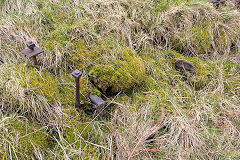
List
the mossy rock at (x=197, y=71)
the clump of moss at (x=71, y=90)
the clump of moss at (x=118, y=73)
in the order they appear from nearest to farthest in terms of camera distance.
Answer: the clump of moss at (x=71, y=90) → the clump of moss at (x=118, y=73) → the mossy rock at (x=197, y=71)

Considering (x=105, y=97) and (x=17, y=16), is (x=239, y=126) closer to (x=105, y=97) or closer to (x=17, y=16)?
(x=105, y=97)

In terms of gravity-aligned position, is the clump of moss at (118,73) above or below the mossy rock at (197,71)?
above

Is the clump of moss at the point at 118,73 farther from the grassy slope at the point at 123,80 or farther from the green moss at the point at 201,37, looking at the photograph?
the green moss at the point at 201,37

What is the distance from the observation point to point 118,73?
8.87 ft

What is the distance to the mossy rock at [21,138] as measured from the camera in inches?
74.5

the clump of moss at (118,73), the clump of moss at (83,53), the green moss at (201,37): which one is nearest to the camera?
the clump of moss at (118,73)

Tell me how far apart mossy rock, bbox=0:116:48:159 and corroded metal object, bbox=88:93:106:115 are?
67cm

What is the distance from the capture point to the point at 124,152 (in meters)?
2.20

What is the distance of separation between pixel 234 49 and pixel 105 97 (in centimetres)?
311

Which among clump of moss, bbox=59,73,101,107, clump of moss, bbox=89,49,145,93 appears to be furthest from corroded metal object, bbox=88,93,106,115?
clump of moss, bbox=89,49,145,93

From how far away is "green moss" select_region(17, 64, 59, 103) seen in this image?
229cm

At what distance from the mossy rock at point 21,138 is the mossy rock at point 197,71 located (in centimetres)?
248

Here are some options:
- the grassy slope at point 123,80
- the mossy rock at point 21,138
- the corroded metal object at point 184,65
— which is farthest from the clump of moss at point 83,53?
the corroded metal object at point 184,65

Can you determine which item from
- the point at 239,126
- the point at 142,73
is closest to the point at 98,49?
the point at 142,73
